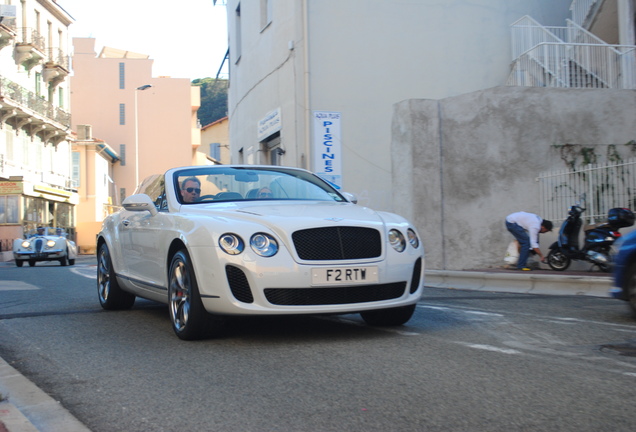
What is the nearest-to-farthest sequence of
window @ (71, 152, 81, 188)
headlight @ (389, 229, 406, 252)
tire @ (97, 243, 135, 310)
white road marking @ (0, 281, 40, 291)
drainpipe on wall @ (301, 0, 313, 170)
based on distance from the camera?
1. headlight @ (389, 229, 406, 252)
2. tire @ (97, 243, 135, 310)
3. white road marking @ (0, 281, 40, 291)
4. drainpipe on wall @ (301, 0, 313, 170)
5. window @ (71, 152, 81, 188)

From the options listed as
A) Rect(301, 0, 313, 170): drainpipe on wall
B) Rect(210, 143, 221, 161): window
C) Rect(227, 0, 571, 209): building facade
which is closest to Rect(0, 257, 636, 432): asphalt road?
Rect(301, 0, 313, 170): drainpipe on wall

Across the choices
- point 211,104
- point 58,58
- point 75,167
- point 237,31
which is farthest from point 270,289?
point 211,104

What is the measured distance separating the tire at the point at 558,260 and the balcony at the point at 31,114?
33924 millimetres

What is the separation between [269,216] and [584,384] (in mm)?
2545

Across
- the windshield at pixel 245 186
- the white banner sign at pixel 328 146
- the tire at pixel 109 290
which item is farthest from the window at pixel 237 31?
the windshield at pixel 245 186

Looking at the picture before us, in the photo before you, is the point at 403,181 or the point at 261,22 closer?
the point at 403,181

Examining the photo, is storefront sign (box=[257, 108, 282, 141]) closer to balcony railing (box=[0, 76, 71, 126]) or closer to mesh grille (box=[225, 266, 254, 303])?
mesh grille (box=[225, 266, 254, 303])

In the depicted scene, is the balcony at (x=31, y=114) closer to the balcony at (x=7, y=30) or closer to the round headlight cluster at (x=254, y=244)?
the balcony at (x=7, y=30)

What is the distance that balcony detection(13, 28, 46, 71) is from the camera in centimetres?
4256

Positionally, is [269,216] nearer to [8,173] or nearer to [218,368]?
[218,368]

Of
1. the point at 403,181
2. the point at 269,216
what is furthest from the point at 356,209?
the point at 403,181

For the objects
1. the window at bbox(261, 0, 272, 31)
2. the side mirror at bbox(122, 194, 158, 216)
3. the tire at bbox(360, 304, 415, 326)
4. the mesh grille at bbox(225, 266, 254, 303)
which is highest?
the window at bbox(261, 0, 272, 31)

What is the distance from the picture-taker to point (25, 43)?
4253 centimetres

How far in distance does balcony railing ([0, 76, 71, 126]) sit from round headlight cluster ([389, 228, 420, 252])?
37965 mm
